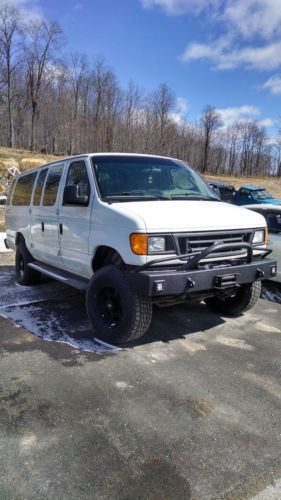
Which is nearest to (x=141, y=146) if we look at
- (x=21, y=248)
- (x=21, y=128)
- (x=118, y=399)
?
(x=21, y=128)

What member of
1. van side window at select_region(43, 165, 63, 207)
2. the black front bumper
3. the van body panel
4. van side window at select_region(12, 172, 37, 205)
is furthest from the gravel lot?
van side window at select_region(12, 172, 37, 205)

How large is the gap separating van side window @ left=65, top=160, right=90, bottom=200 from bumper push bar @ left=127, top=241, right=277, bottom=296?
137 cm

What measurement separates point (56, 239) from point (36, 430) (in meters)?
3.05

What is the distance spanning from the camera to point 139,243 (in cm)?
380

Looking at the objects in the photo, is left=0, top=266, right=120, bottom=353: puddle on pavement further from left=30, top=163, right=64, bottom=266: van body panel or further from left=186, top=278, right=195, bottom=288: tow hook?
left=186, top=278, right=195, bottom=288: tow hook

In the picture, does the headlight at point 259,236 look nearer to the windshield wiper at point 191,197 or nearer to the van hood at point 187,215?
the van hood at point 187,215

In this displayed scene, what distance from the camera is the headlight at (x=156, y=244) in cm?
381

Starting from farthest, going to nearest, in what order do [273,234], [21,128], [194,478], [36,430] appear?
[21,128] → [273,234] → [36,430] → [194,478]

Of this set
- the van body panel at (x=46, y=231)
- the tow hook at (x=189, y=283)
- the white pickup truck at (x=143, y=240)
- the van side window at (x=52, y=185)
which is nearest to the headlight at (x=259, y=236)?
the white pickup truck at (x=143, y=240)

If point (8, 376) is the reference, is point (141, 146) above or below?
above

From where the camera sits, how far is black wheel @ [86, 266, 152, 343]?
4.01 m

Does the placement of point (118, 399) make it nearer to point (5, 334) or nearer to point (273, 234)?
point (5, 334)

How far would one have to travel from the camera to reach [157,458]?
2.62m

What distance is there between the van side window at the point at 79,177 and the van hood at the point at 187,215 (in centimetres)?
71
